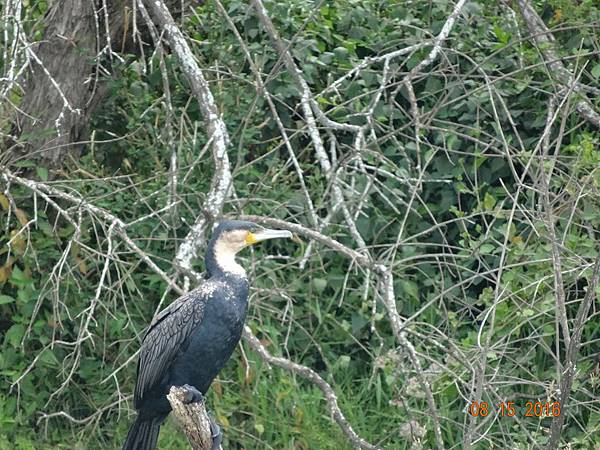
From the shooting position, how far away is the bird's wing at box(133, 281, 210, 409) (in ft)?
13.7

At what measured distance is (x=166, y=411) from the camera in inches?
175

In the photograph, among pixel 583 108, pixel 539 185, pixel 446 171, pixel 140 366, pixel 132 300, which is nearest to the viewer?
pixel 539 185

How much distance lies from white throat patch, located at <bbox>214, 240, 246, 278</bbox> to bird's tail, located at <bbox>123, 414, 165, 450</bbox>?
0.68 meters

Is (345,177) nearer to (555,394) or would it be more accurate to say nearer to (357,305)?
(357,305)

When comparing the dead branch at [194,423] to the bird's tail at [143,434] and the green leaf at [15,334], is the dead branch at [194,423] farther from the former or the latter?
the green leaf at [15,334]

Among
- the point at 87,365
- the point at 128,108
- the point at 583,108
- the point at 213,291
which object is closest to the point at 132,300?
the point at 87,365

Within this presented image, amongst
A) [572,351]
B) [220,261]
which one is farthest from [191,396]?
[572,351]

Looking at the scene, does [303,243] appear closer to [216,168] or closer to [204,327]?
[216,168]

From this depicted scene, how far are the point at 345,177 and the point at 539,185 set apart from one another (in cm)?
162

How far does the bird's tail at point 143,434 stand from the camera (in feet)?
14.5

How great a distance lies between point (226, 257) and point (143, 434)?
76 cm

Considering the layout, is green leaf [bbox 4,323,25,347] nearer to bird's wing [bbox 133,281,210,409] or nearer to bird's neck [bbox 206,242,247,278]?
bird's wing [bbox 133,281,210,409]

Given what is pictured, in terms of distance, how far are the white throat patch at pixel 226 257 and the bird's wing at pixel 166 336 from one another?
0.10 m

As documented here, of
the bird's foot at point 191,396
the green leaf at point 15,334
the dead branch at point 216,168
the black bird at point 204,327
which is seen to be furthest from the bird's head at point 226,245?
the green leaf at point 15,334
